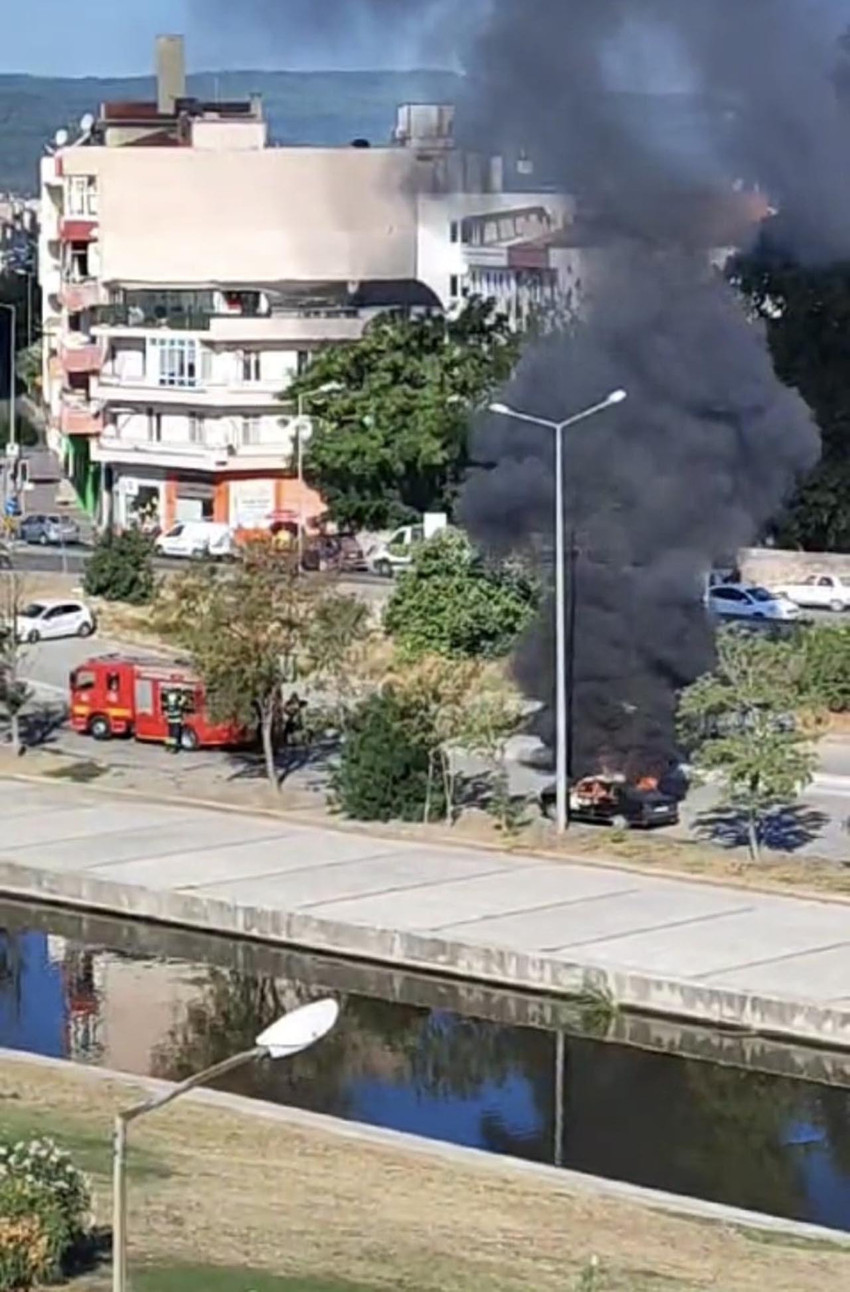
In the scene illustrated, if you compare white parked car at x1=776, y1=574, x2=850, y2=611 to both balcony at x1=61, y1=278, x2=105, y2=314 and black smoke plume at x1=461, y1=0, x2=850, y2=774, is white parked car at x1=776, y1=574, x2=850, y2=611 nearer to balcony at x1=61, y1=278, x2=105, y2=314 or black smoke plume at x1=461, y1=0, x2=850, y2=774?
black smoke plume at x1=461, y1=0, x2=850, y2=774

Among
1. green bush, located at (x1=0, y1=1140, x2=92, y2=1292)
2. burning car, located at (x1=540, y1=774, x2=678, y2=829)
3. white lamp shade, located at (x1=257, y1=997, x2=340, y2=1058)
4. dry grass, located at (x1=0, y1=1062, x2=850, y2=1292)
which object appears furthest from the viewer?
burning car, located at (x1=540, y1=774, x2=678, y2=829)

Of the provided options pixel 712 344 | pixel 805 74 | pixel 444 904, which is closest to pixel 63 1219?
pixel 444 904

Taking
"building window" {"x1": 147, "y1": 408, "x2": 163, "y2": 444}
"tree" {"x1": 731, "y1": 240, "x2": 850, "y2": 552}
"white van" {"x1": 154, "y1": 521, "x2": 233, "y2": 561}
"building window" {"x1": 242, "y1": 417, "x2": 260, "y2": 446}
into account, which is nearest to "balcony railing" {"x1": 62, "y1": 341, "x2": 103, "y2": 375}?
"building window" {"x1": 147, "y1": 408, "x2": 163, "y2": 444}

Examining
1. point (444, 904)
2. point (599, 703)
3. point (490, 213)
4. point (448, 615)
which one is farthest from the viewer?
point (490, 213)

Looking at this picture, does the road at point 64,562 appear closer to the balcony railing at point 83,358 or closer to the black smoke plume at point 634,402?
the balcony railing at point 83,358

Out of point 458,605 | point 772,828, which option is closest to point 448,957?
point 772,828

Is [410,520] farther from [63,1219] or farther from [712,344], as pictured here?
[63,1219]

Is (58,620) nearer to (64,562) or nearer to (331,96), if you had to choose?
(64,562)
